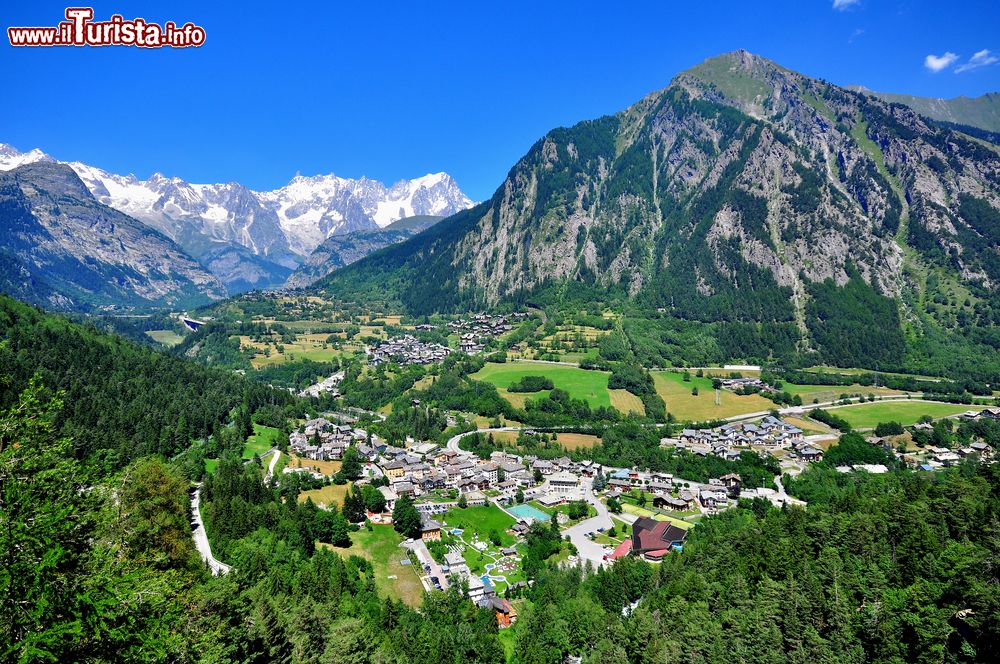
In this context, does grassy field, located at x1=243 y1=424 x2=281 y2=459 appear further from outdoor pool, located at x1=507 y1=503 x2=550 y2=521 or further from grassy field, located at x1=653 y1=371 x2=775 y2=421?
grassy field, located at x1=653 y1=371 x2=775 y2=421

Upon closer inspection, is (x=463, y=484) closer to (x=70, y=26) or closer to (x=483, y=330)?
(x=70, y=26)

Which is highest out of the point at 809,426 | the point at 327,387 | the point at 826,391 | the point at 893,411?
the point at 327,387

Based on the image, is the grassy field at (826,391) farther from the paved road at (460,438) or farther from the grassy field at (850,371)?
the paved road at (460,438)

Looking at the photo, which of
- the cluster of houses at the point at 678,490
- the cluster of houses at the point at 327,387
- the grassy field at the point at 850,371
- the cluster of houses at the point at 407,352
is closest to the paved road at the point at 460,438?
the cluster of houses at the point at 678,490

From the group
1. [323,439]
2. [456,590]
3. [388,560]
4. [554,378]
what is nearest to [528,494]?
[388,560]

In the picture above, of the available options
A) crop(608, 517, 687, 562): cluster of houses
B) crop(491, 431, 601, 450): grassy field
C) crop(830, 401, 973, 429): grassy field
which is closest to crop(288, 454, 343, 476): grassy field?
crop(491, 431, 601, 450): grassy field

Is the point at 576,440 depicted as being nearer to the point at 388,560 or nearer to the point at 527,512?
the point at 527,512
